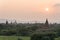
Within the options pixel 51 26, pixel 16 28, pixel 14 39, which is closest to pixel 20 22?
pixel 16 28

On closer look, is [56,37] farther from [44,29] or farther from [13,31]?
[13,31]

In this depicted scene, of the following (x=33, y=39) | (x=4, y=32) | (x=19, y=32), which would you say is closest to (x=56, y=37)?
(x=33, y=39)

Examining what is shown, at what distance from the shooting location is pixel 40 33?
3643mm

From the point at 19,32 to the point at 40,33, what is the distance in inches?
19.4

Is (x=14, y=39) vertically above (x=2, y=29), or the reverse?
(x=2, y=29)

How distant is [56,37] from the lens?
3.71 metres

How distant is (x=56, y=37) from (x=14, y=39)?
0.95 m

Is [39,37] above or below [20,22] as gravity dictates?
below

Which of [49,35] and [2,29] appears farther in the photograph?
[2,29]

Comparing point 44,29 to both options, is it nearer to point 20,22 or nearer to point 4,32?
point 20,22

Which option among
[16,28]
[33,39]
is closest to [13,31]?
[16,28]

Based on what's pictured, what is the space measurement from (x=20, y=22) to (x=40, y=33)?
1.78ft

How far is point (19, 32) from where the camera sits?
3.80 meters

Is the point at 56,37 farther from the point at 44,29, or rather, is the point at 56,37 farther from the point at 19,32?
the point at 19,32
